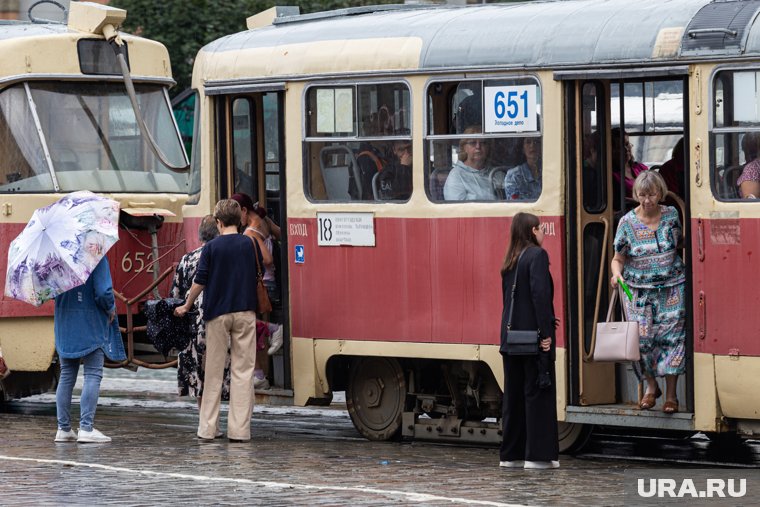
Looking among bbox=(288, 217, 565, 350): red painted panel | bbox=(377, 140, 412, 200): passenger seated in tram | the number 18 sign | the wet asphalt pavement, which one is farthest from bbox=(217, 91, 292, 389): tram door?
the number 18 sign

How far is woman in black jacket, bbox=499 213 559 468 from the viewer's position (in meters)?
11.4

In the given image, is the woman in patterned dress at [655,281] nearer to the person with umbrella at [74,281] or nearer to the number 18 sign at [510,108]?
the number 18 sign at [510,108]

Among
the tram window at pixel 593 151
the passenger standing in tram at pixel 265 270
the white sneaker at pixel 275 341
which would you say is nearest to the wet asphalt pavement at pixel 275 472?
the passenger standing in tram at pixel 265 270

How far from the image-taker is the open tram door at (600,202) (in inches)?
475

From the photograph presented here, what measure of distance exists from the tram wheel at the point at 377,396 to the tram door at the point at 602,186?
66.6 inches

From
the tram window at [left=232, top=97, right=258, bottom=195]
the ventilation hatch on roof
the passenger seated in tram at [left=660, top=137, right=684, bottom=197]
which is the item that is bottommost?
the passenger seated in tram at [left=660, top=137, right=684, bottom=197]

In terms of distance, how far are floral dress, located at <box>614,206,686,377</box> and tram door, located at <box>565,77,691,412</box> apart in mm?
316

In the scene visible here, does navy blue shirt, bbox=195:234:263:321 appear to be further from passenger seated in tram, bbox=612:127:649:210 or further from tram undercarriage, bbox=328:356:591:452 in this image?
passenger seated in tram, bbox=612:127:649:210

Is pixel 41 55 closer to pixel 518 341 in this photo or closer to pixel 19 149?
pixel 19 149

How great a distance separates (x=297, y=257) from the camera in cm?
1352

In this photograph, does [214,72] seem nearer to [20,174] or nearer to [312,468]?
[20,174]

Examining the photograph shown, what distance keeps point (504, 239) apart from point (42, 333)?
16.4 feet

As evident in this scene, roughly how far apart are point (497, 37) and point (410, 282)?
185 cm

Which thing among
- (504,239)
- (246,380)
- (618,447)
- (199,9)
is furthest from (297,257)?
(199,9)
